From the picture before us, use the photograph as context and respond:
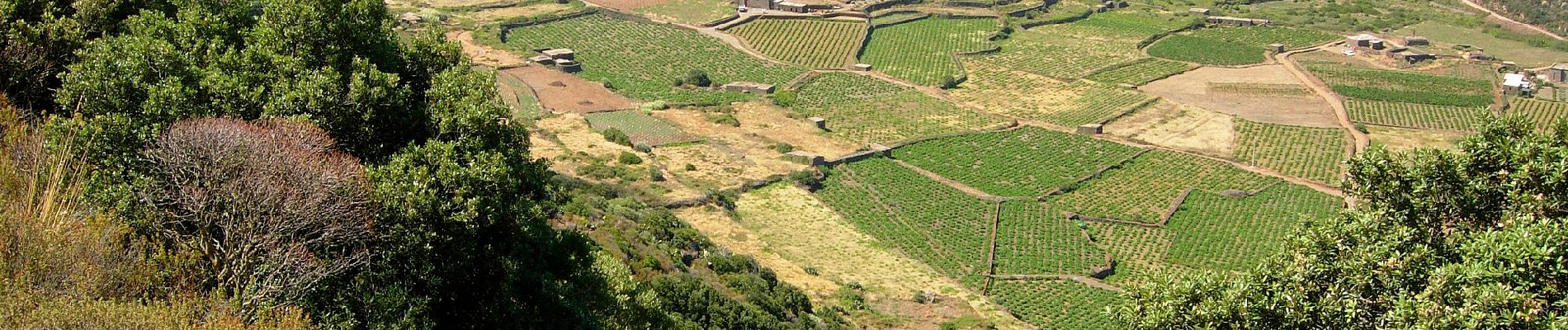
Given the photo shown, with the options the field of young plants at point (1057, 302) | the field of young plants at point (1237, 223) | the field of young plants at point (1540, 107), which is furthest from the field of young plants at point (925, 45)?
the field of young plants at point (1057, 302)

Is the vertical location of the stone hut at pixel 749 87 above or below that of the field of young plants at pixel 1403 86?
above

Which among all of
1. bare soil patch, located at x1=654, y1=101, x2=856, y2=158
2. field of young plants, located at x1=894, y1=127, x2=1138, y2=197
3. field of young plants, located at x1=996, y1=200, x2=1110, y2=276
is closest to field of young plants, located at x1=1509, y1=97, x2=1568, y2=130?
field of young plants, located at x1=894, y1=127, x2=1138, y2=197

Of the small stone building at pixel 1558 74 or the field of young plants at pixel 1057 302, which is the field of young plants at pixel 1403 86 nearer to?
the small stone building at pixel 1558 74

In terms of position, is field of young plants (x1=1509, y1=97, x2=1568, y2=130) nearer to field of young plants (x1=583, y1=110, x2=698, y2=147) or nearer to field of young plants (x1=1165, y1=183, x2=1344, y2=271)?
field of young plants (x1=1165, y1=183, x2=1344, y2=271)

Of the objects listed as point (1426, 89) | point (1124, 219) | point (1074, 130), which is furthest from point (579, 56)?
point (1426, 89)

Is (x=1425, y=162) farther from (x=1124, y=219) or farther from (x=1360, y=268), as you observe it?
(x=1124, y=219)
